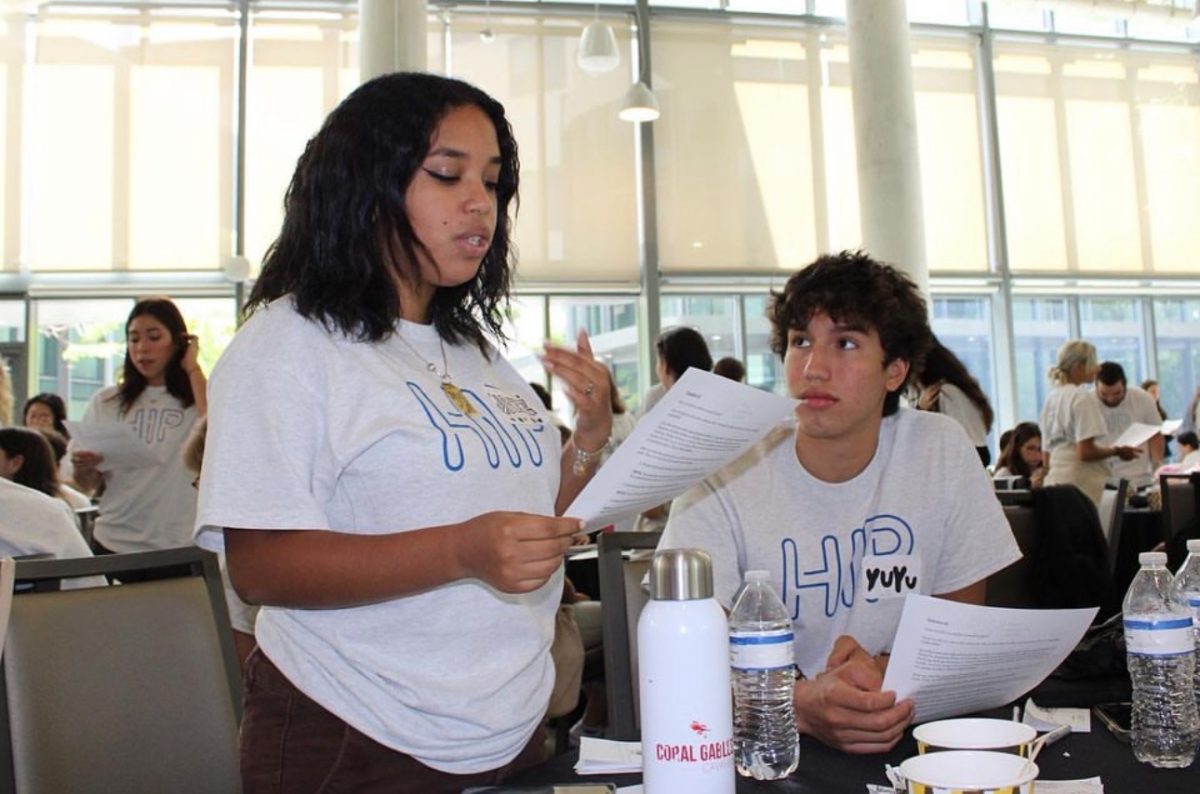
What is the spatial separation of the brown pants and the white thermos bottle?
0.39m

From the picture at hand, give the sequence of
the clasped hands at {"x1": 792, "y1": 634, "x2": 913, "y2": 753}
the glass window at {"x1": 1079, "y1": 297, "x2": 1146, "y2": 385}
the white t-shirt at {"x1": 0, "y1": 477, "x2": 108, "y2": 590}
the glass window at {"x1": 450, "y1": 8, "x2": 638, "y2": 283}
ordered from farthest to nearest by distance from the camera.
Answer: the glass window at {"x1": 1079, "y1": 297, "x2": 1146, "y2": 385}, the glass window at {"x1": 450, "y1": 8, "x2": 638, "y2": 283}, the white t-shirt at {"x1": 0, "y1": 477, "x2": 108, "y2": 590}, the clasped hands at {"x1": 792, "y1": 634, "x2": 913, "y2": 753}

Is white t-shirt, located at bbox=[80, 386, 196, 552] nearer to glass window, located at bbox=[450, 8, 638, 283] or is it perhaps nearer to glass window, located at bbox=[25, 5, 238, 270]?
glass window, located at bbox=[25, 5, 238, 270]

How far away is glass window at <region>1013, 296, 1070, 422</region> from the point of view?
1077 cm

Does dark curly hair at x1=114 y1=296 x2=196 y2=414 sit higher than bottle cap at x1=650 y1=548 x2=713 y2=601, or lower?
higher

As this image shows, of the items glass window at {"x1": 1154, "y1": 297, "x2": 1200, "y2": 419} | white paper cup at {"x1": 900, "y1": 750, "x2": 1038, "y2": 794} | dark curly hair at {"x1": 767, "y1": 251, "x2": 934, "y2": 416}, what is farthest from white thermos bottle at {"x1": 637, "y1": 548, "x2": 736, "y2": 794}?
glass window at {"x1": 1154, "y1": 297, "x2": 1200, "y2": 419}

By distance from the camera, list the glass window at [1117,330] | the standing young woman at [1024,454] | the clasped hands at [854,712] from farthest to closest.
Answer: the glass window at [1117,330]
the standing young woman at [1024,454]
the clasped hands at [854,712]

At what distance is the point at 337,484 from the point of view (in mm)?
1202

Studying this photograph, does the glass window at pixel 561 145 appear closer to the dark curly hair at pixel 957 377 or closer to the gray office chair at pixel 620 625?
the dark curly hair at pixel 957 377

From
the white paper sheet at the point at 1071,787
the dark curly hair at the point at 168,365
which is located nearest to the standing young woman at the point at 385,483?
the white paper sheet at the point at 1071,787

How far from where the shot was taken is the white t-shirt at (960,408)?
169 inches

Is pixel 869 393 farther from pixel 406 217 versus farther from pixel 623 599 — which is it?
pixel 406 217

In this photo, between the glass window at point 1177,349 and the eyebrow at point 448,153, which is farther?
the glass window at point 1177,349

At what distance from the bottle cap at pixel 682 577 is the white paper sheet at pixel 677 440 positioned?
180 millimetres

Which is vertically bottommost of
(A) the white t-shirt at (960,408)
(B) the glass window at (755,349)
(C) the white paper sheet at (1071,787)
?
(C) the white paper sheet at (1071,787)
